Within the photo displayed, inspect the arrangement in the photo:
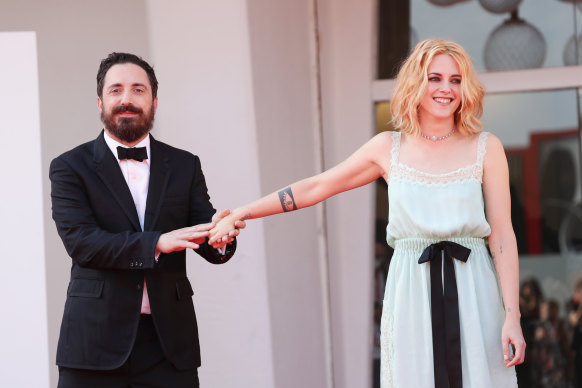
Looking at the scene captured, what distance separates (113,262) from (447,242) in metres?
1.19

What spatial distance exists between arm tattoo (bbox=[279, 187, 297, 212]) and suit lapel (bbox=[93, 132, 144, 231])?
1.90 ft

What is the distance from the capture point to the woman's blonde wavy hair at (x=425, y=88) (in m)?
2.88

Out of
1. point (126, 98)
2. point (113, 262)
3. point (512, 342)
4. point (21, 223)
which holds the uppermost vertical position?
point (126, 98)

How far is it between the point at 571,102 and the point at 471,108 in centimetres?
269

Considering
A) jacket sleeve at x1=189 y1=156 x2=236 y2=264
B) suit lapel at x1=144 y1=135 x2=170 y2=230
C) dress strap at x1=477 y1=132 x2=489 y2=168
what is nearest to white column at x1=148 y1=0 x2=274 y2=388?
jacket sleeve at x1=189 y1=156 x2=236 y2=264

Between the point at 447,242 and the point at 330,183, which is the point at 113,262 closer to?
the point at 330,183

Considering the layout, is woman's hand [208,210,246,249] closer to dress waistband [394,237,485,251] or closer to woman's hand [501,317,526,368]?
dress waistband [394,237,485,251]

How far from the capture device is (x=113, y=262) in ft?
9.47

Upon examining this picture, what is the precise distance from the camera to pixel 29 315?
4.18 m

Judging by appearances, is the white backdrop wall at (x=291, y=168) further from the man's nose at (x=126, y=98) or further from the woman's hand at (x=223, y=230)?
the man's nose at (x=126, y=98)

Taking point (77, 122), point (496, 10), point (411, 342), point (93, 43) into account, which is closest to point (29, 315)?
point (77, 122)

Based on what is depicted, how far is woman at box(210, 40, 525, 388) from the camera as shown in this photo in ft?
9.14

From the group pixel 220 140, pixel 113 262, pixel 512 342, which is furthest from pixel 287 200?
pixel 220 140

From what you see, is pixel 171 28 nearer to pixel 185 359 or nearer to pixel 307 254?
pixel 307 254
